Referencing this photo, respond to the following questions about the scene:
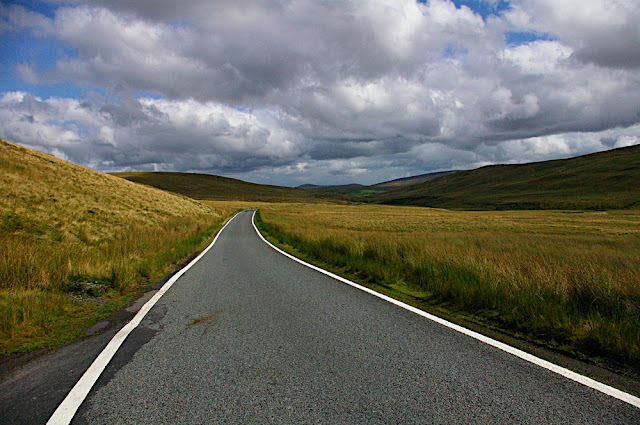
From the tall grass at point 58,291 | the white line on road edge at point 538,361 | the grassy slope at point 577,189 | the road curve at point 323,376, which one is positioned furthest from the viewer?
the grassy slope at point 577,189

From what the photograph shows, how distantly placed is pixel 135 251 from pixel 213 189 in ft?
508

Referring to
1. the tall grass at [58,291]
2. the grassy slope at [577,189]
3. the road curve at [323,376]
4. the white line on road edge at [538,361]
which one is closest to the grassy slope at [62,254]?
the tall grass at [58,291]

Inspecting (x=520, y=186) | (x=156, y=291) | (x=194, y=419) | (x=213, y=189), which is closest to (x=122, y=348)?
(x=194, y=419)

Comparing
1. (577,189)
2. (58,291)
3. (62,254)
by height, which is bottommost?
(58,291)

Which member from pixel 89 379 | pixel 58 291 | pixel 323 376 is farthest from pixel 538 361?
pixel 58 291

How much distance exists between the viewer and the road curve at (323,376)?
2977mm

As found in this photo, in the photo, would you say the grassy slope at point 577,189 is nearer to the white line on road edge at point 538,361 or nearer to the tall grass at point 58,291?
the white line on road edge at point 538,361

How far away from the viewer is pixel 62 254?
10.4 metres

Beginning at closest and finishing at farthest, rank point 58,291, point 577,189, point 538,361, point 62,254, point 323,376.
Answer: point 323,376, point 538,361, point 58,291, point 62,254, point 577,189

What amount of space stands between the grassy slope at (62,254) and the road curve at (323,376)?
1530 mm

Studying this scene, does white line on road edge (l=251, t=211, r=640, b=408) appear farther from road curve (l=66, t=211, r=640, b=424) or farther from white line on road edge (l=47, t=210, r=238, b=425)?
white line on road edge (l=47, t=210, r=238, b=425)

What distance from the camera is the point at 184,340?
4.85m

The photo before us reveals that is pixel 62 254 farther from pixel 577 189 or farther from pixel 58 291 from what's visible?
pixel 577 189

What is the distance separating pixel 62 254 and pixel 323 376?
32.9 ft
